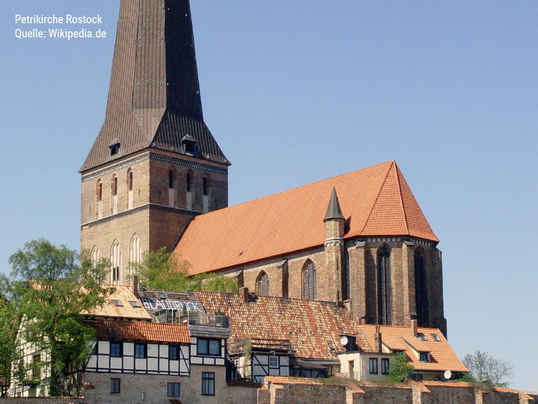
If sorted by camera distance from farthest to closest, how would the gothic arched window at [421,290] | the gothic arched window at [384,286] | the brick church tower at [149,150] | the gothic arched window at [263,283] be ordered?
the brick church tower at [149,150], the gothic arched window at [263,283], the gothic arched window at [421,290], the gothic arched window at [384,286]

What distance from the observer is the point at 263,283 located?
6750 centimetres

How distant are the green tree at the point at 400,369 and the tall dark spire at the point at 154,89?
3309cm

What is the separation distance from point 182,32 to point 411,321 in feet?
113

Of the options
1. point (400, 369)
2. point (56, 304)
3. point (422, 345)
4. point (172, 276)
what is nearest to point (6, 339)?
point (56, 304)

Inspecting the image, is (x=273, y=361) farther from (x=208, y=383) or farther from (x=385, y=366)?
(x=385, y=366)

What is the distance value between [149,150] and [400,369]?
110 feet

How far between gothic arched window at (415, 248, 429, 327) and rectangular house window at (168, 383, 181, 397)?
2082cm

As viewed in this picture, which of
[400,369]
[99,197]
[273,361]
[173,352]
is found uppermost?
[99,197]

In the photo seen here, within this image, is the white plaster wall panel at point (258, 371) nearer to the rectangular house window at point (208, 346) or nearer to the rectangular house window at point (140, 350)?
the rectangular house window at point (208, 346)

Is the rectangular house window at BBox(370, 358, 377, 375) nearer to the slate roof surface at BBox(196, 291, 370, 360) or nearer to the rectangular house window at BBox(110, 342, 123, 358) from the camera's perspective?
the slate roof surface at BBox(196, 291, 370, 360)

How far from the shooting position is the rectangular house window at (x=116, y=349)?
43.1 meters

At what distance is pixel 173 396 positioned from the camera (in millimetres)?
43344

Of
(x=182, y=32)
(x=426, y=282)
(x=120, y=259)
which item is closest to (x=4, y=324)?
(x=426, y=282)

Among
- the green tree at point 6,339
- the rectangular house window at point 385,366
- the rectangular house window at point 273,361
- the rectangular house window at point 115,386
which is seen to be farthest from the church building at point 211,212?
the green tree at point 6,339
